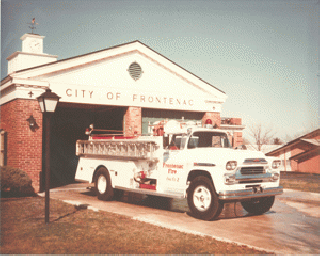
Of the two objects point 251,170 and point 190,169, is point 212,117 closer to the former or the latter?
point 190,169

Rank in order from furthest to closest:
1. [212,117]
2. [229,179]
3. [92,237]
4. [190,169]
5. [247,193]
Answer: [212,117] → [190,169] → [247,193] → [229,179] → [92,237]

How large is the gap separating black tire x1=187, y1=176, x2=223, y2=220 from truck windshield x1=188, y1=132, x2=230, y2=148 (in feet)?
4.37

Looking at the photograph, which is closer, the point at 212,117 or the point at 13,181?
the point at 13,181

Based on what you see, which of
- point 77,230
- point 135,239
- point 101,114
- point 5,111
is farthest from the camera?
point 101,114

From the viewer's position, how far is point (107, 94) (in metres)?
16.5

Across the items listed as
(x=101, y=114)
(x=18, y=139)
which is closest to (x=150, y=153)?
(x=18, y=139)

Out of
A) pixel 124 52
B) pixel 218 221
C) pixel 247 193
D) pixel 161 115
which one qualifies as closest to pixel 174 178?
pixel 218 221

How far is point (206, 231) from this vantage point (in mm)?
7992

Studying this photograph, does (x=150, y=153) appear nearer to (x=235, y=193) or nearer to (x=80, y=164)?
(x=235, y=193)

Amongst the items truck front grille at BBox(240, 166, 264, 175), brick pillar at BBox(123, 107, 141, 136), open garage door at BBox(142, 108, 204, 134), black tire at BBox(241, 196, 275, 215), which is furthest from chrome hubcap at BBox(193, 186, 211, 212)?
open garage door at BBox(142, 108, 204, 134)

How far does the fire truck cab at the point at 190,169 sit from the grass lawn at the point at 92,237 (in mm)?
1592

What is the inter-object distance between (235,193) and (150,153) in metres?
2.95

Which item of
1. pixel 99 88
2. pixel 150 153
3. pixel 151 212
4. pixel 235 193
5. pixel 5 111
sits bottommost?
pixel 151 212

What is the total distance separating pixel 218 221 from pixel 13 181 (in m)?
7.62
